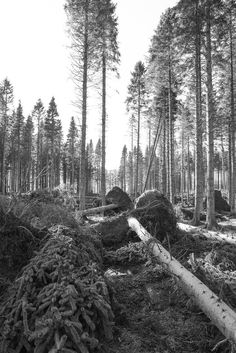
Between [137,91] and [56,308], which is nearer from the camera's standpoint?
[56,308]

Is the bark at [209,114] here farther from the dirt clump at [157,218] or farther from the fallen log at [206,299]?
the fallen log at [206,299]

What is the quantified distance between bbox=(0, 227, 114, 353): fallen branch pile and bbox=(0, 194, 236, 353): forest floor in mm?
335

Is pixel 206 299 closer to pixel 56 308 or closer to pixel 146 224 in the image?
pixel 56 308

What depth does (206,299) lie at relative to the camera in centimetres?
386

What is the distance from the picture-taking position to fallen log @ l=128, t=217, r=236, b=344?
10.6ft

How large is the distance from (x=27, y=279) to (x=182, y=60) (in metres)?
14.5

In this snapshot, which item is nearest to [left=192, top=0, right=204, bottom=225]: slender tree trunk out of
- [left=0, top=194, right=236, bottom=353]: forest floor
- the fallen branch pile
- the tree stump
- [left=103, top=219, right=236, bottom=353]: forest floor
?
the tree stump

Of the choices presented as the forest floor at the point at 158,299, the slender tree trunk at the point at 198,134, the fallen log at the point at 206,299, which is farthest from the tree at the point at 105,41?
the fallen log at the point at 206,299

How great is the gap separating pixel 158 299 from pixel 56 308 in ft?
8.12

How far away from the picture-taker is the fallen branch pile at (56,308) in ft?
9.28

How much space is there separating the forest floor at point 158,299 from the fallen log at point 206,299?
16 centimetres

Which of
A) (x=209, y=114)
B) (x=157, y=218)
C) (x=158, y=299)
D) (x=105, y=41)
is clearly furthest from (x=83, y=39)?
(x=158, y=299)

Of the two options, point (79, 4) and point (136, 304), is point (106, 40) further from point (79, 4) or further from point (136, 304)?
point (136, 304)

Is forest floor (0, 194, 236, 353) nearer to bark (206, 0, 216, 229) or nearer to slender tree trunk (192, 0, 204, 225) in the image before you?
bark (206, 0, 216, 229)
